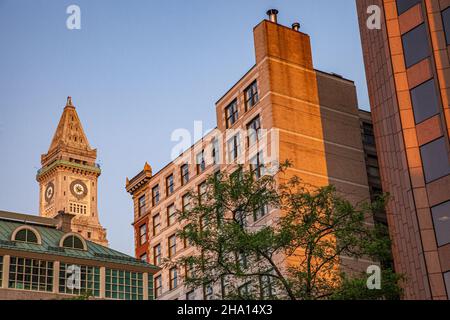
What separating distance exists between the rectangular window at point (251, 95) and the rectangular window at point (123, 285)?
62.2 feet

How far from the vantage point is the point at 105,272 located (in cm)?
6756

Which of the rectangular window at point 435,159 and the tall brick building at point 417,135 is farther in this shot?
the rectangular window at point 435,159

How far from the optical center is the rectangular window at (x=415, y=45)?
157 feet

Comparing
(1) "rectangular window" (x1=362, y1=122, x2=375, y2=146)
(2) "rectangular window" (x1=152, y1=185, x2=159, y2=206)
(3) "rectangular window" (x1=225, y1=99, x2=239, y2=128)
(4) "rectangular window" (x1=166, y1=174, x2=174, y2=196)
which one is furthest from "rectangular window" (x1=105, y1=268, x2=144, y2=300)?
(1) "rectangular window" (x1=362, y1=122, x2=375, y2=146)

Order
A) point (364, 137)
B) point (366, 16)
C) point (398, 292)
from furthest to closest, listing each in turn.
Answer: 1. point (364, 137)
2. point (366, 16)
3. point (398, 292)

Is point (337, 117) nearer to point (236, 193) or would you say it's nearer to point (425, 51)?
point (425, 51)

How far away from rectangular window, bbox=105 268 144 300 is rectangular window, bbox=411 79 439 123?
32.0m

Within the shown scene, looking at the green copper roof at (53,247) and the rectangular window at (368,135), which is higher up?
the rectangular window at (368,135)

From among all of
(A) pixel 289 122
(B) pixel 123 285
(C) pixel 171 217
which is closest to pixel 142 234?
(C) pixel 171 217

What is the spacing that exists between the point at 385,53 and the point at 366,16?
5197 millimetres

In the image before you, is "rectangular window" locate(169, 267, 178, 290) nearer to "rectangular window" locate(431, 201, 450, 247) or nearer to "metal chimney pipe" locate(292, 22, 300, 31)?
"metal chimney pipe" locate(292, 22, 300, 31)

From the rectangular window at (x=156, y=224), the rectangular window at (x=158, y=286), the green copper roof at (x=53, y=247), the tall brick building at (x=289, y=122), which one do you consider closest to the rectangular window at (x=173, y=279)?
the tall brick building at (x=289, y=122)

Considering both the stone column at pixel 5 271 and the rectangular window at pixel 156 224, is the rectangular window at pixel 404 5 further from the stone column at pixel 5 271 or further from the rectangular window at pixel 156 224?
the rectangular window at pixel 156 224

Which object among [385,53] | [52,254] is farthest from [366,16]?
[52,254]
